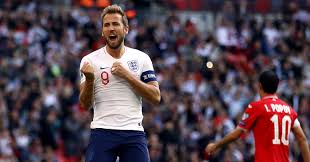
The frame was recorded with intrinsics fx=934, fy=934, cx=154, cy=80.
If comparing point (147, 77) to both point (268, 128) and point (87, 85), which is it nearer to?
point (87, 85)

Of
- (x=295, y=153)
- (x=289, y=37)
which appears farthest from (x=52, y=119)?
(x=289, y=37)

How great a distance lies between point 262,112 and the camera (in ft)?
32.8

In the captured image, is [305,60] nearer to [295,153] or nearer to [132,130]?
[295,153]

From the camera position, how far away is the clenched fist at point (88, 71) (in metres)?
8.62

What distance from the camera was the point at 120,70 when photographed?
8.80 m

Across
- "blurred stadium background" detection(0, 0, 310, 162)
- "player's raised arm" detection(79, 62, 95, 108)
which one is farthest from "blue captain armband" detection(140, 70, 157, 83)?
"blurred stadium background" detection(0, 0, 310, 162)

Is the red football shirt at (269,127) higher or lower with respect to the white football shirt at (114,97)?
lower

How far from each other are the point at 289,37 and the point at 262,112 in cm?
1576

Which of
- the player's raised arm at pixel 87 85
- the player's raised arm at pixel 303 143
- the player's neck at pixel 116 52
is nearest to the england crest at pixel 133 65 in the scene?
the player's neck at pixel 116 52

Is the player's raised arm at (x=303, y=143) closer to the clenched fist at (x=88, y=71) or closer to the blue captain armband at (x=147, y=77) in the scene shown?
the blue captain armband at (x=147, y=77)

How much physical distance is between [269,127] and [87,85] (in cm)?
225

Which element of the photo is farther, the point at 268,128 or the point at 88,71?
the point at 268,128

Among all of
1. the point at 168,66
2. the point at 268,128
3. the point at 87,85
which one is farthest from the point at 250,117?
the point at 168,66

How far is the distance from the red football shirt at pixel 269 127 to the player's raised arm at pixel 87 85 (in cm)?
196
